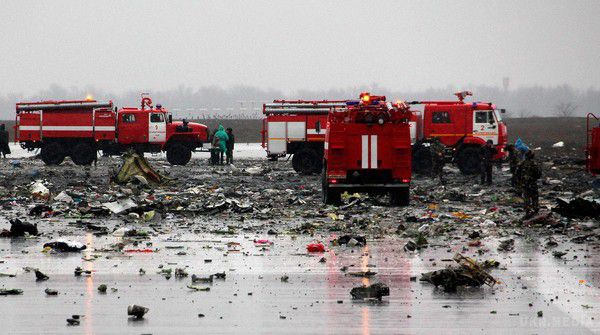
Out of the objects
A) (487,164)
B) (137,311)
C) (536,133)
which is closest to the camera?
(137,311)

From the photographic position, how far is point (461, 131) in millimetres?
34031

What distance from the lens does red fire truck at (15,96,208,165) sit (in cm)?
4075

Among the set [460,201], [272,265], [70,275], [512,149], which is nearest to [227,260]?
[272,265]

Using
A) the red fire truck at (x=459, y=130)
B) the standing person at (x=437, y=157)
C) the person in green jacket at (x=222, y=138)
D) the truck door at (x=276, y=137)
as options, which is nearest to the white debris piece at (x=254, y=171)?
the truck door at (x=276, y=137)

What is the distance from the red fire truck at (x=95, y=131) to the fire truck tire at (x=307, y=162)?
694cm

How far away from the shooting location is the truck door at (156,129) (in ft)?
135

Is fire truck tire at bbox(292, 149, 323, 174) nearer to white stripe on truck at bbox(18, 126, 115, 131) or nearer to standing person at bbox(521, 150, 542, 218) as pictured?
white stripe on truck at bbox(18, 126, 115, 131)

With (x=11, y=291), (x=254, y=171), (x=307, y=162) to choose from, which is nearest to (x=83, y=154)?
(x=254, y=171)

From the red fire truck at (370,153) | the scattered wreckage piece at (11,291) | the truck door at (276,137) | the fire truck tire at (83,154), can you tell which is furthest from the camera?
the fire truck tire at (83,154)

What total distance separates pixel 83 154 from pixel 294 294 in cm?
3122

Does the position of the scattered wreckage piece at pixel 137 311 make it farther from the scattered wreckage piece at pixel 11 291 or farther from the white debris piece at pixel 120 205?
the white debris piece at pixel 120 205

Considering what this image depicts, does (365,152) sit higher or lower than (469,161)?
higher

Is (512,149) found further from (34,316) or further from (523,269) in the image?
(34,316)

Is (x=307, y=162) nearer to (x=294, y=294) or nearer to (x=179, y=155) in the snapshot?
(x=179, y=155)
